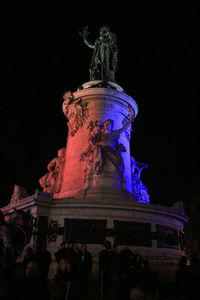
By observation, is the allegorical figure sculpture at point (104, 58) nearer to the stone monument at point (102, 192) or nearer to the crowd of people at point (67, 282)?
the stone monument at point (102, 192)

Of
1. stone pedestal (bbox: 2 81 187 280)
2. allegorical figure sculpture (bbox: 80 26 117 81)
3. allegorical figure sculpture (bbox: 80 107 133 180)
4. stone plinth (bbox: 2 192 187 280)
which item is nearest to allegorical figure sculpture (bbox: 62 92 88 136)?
allegorical figure sculpture (bbox: 80 107 133 180)

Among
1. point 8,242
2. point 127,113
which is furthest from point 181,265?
point 127,113

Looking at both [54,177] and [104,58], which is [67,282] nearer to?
[54,177]

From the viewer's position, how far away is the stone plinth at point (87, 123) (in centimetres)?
1867

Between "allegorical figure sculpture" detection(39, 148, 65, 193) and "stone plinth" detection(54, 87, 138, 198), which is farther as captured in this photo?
"allegorical figure sculpture" detection(39, 148, 65, 193)

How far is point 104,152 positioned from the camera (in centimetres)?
1817

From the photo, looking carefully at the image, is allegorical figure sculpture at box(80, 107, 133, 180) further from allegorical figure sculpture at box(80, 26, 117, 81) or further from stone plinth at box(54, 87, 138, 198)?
allegorical figure sculpture at box(80, 26, 117, 81)

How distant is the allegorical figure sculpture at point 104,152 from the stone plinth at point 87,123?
1.64 feet

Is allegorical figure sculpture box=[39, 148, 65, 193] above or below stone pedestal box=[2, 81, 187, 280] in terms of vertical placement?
above

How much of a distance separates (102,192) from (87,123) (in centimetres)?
550

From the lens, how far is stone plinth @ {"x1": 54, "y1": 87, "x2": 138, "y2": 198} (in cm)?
1867

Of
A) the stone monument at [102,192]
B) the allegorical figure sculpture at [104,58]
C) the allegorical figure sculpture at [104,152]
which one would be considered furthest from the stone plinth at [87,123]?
the allegorical figure sculpture at [104,58]

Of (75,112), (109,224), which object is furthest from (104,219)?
(75,112)

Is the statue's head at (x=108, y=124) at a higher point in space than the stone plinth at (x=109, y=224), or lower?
higher
